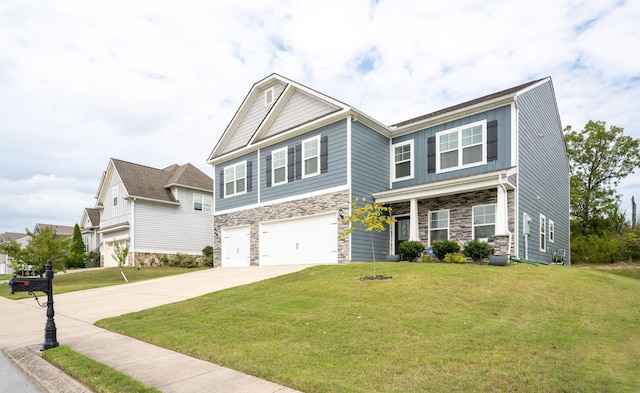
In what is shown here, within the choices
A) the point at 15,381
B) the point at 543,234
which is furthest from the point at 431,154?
the point at 15,381

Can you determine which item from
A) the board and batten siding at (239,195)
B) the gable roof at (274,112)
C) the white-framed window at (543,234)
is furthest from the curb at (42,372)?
the white-framed window at (543,234)

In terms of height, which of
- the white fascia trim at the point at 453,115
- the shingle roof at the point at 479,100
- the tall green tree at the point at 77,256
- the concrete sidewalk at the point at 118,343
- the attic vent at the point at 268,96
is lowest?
the tall green tree at the point at 77,256

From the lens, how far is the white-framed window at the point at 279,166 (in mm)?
18906

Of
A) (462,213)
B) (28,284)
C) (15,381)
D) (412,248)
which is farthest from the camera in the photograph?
(462,213)

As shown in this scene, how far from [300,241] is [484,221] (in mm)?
7560

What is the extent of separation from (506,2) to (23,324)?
15151 millimetres

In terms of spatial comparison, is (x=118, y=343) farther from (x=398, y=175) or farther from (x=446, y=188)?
(x=398, y=175)

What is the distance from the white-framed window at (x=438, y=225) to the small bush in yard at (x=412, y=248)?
947mm

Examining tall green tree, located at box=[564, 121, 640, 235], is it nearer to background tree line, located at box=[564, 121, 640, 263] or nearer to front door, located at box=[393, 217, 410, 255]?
background tree line, located at box=[564, 121, 640, 263]

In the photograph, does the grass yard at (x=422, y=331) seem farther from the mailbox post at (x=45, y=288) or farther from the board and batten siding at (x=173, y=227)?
the board and batten siding at (x=173, y=227)

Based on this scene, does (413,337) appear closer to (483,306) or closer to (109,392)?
(483,306)

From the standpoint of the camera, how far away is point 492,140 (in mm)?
14758

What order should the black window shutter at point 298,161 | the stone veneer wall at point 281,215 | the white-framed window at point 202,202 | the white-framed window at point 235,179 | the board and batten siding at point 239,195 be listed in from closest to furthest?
the stone veneer wall at point 281,215 < the black window shutter at point 298,161 < the board and batten siding at point 239,195 < the white-framed window at point 235,179 < the white-framed window at point 202,202

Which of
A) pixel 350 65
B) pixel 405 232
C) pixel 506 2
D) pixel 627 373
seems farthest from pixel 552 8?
pixel 627 373
